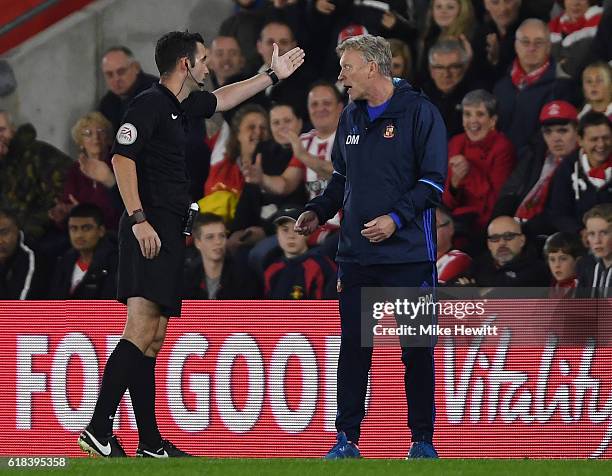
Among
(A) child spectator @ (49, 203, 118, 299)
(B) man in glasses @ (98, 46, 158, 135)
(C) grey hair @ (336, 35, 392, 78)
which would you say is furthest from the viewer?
(B) man in glasses @ (98, 46, 158, 135)

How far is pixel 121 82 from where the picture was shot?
1064 centimetres

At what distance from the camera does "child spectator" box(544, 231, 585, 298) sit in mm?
8602

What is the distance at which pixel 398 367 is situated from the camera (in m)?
7.68

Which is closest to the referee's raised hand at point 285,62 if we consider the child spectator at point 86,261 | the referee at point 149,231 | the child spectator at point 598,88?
the referee at point 149,231

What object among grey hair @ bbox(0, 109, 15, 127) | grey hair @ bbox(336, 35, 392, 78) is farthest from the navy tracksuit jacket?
grey hair @ bbox(0, 109, 15, 127)

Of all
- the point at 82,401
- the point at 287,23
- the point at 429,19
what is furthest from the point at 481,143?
the point at 82,401

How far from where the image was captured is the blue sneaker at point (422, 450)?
5.82 m

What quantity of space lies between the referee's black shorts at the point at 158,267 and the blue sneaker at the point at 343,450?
3.02 feet

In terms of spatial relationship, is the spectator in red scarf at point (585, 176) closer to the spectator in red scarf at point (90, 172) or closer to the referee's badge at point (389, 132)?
the referee's badge at point (389, 132)

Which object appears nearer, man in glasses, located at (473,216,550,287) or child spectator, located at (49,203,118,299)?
man in glasses, located at (473,216,550,287)

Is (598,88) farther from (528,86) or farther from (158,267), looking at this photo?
(158,267)

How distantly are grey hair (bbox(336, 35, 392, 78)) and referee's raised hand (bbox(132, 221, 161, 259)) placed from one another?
3.85ft

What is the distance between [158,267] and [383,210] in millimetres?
1020

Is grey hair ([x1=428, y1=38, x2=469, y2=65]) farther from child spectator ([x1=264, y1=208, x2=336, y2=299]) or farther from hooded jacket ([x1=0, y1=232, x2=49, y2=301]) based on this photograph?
hooded jacket ([x1=0, y1=232, x2=49, y2=301])
